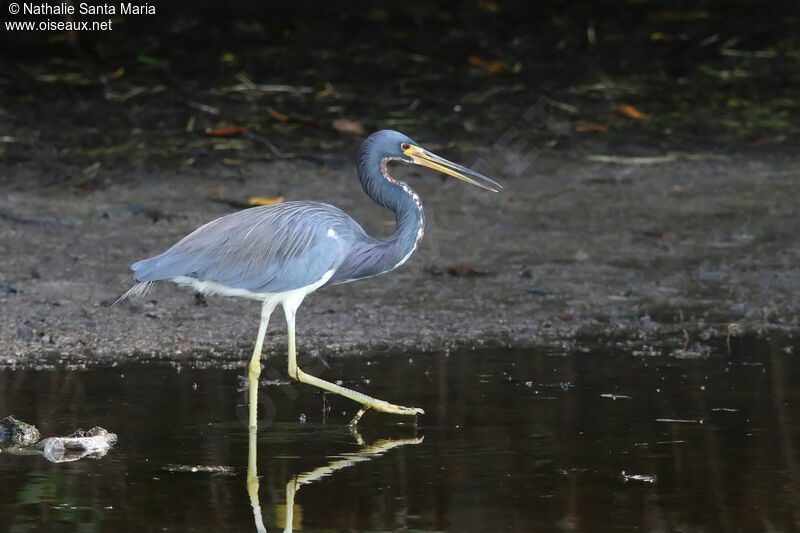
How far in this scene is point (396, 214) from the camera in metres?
8.25

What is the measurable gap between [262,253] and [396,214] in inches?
30.1

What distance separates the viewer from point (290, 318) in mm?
7922

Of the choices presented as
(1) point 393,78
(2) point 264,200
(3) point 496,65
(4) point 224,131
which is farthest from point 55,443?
(3) point 496,65

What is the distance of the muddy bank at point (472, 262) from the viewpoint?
30.5 ft

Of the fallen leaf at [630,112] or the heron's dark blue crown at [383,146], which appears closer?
the heron's dark blue crown at [383,146]

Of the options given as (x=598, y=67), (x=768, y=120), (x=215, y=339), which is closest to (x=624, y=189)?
(x=768, y=120)

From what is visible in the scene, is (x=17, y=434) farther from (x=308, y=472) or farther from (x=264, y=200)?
(x=264, y=200)

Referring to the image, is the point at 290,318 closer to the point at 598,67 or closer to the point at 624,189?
the point at 624,189

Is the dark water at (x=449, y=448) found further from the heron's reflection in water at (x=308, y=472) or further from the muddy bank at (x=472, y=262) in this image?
the muddy bank at (x=472, y=262)

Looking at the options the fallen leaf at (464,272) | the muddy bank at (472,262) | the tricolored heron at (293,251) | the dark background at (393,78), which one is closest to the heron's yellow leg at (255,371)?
the tricolored heron at (293,251)

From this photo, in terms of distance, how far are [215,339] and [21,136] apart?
5544mm

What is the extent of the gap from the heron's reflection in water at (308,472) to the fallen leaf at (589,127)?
24.8ft

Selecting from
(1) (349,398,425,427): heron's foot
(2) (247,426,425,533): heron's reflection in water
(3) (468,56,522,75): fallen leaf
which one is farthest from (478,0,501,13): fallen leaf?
(2) (247,426,425,533): heron's reflection in water

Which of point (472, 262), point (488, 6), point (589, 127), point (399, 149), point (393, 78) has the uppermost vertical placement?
point (488, 6)
